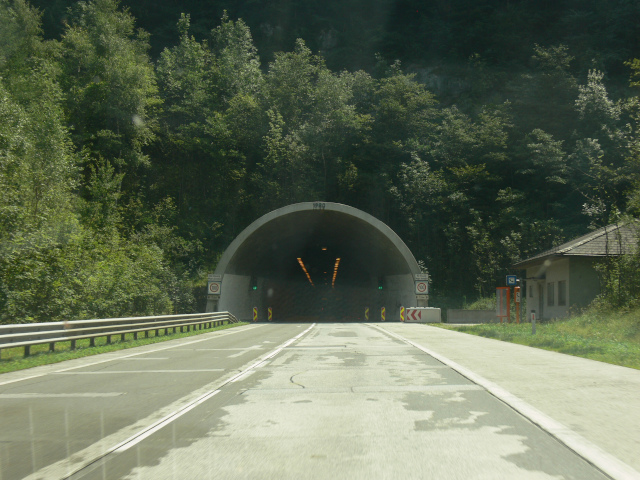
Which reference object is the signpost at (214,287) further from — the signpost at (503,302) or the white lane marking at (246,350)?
the white lane marking at (246,350)

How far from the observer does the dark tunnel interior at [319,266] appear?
140 ft

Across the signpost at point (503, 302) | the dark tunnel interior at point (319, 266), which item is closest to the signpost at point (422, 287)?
the dark tunnel interior at point (319, 266)

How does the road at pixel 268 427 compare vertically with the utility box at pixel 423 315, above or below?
above

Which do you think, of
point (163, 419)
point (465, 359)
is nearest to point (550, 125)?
point (465, 359)

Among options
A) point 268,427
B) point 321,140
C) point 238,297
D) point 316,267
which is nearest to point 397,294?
point 238,297

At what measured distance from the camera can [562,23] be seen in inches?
2849

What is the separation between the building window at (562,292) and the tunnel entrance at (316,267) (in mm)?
9110

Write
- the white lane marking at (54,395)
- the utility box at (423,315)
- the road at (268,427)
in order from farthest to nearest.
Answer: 1. the utility box at (423,315)
2. the white lane marking at (54,395)
3. the road at (268,427)

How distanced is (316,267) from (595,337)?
1783 inches

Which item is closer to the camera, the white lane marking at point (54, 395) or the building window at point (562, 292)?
the white lane marking at point (54, 395)

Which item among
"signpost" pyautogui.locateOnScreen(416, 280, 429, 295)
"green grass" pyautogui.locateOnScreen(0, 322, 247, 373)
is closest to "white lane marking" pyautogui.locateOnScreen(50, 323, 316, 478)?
"green grass" pyautogui.locateOnScreen(0, 322, 247, 373)

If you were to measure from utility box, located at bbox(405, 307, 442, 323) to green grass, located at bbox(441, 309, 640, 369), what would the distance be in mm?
11929

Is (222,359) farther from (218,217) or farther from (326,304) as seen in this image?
(326,304)

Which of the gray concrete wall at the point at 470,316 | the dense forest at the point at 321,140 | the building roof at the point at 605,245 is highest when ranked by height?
the dense forest at the point at 321,140
